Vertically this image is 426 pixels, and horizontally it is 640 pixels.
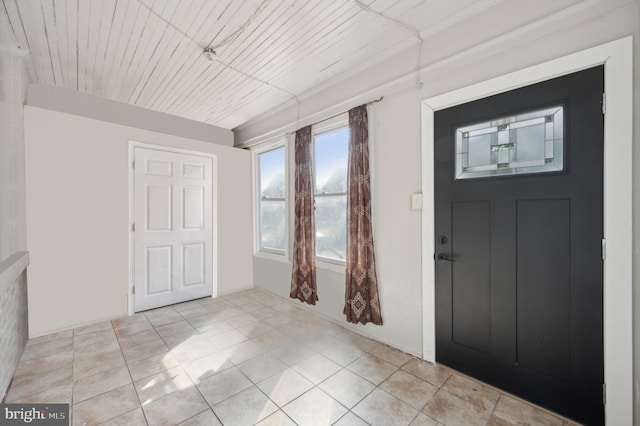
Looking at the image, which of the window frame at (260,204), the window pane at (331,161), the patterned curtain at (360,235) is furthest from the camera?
the window frame at (260,204)

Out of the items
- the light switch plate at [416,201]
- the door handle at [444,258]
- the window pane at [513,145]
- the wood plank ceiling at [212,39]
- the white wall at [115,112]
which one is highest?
the wood plank ceiling at [212,39]

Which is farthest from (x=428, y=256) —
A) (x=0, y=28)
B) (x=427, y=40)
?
(x=0, y=28)

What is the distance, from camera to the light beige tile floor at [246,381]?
164 cm

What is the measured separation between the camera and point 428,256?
219 centimetres

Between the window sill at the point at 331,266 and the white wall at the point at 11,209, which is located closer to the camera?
the white wall at the point at 11,209

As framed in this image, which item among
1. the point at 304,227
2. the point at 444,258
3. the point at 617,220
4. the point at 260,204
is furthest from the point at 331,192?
the point at 617,220

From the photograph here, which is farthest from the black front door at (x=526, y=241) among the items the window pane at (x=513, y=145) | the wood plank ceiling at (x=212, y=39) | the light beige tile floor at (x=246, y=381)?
the wood plank ceiling at (x=212, y=39)

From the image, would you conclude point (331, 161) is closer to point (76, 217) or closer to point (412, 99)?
point (412, 99)

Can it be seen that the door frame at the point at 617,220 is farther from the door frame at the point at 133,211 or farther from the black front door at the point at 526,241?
the door frame at the point at 133,211

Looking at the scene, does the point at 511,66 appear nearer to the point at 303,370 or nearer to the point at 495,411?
A: the point at 495,411

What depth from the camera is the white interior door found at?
11.0ft

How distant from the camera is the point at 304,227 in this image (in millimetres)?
3221

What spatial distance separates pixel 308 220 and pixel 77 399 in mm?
2386

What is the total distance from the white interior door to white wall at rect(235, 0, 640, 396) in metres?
1.89
